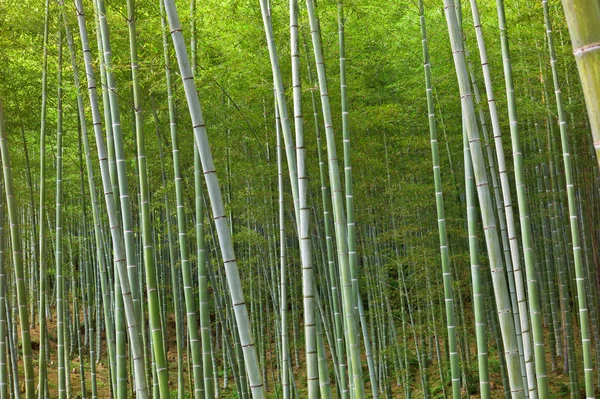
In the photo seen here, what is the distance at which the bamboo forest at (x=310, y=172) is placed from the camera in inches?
154

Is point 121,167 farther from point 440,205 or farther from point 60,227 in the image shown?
point 440,205

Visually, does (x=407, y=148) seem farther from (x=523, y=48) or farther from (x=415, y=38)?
(x=523, y=48)

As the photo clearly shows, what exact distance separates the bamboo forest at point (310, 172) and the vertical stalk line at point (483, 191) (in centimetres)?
1

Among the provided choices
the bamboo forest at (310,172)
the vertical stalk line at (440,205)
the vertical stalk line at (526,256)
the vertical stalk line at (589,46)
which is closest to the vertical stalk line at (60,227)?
the bamboo forest at (310,172)

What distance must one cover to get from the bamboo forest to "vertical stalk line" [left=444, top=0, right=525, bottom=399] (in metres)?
0.01

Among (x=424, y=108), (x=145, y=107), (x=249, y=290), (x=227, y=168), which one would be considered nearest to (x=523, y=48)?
(x=424, y=108)

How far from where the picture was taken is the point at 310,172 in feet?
27.2

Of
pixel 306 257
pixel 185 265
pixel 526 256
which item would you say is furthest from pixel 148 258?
pixel 526 256

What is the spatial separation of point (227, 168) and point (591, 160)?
206 inches

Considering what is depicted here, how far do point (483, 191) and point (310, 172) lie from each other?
5.25 m

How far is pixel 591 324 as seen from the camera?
354 inches

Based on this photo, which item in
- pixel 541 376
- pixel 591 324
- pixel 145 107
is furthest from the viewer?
pixel 591 324

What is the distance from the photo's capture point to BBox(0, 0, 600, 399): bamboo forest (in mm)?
3924

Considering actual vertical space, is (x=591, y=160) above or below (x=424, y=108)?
below
